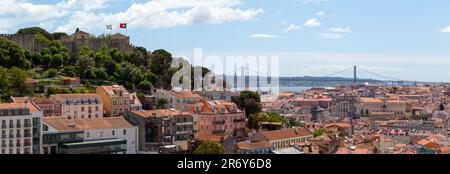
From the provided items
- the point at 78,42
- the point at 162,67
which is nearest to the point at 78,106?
the point at 162,67

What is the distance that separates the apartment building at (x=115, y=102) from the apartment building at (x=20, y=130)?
2.88 metres

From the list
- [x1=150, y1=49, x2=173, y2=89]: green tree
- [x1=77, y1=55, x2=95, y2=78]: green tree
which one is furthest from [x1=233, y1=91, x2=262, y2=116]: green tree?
[x1=77, y1=55, x2=95, y2=78]: green tree

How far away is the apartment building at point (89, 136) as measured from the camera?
28.6ft

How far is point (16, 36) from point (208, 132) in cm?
791

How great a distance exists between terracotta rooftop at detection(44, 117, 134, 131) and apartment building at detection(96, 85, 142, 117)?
1.67 meters

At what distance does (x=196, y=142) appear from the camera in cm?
959

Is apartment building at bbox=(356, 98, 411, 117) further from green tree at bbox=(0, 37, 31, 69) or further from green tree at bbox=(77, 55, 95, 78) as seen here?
green tree at bbox=(0, 37, 31, 69)

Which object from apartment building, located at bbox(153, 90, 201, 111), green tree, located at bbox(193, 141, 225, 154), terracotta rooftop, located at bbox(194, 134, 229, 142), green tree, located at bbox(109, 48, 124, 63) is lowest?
terracotta rooftop, located at bbox(194, 134, 229, 142)

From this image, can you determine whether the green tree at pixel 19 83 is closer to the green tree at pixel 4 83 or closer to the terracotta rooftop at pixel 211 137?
the green tree at pixel 4 83

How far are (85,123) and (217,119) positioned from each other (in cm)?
299

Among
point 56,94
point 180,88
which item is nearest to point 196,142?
point 56,94

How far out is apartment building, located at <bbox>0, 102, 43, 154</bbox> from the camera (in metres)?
8.44

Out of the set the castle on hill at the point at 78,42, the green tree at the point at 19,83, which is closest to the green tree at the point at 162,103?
the green tree at the point at 19,83
